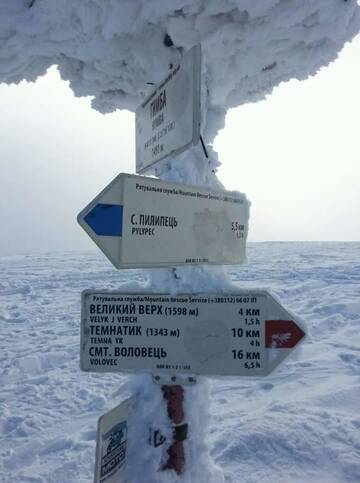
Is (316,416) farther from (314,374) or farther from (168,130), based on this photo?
(168,130)

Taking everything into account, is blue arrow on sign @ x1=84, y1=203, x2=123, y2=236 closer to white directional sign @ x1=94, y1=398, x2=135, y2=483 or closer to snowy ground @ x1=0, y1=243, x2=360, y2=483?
white directional sign @ x1=94, y1=398, x2=135, y2=483

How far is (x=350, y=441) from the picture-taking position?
3.38 meters

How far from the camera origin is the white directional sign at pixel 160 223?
1393 millimetres

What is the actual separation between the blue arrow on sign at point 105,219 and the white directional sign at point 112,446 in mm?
737

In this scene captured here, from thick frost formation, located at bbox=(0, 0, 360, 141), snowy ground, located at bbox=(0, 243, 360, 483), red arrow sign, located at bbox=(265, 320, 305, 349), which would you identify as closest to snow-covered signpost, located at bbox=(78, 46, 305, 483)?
red arrow sign, located at bbox=(265, 320, 305, 349)

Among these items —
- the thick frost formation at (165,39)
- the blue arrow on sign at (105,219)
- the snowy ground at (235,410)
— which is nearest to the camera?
the blue arrow on sign at (105,219)

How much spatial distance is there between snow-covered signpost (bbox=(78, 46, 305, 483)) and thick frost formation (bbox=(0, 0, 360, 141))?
0.80 m

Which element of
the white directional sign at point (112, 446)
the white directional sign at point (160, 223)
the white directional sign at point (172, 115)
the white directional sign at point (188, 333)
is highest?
the white directional sign at point (172, 115)

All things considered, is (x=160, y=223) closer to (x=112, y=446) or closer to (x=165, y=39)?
(x=112, y=446)

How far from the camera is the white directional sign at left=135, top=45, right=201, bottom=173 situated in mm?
1482

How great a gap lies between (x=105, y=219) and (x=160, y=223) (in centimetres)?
23

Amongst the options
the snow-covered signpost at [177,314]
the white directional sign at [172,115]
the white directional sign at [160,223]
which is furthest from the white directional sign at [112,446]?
the white directional sign at [172,115]

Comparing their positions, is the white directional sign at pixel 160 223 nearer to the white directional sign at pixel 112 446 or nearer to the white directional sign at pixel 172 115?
the white directional sign at pixel 172 115

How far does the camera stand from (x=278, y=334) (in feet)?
5.08
